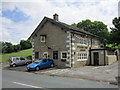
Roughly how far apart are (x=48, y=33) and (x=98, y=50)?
386 inches

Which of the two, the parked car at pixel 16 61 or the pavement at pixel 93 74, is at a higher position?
the parked car at pixel 16 61

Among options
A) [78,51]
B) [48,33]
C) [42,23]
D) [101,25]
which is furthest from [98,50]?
[101,25]

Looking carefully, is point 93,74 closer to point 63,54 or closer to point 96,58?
point 63,54

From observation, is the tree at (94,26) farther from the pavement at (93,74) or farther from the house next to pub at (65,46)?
the pavement at (93,74)

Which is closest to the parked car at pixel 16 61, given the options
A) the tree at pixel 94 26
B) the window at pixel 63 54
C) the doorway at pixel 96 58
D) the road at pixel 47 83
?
the window at pixel 63 54

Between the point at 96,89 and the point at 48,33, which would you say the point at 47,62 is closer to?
the point at 48,33

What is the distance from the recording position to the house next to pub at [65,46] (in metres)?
20.7

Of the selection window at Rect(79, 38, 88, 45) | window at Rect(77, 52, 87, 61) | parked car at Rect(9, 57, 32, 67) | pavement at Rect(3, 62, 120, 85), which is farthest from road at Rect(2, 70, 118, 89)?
parked car at Rect(9, 57, 32, 67)

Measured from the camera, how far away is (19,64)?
24.5 m

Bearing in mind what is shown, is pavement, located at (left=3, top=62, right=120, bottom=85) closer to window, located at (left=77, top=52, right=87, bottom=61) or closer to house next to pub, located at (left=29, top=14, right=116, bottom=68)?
house next to pub, located at (left=29, top=14, right=116, bottom=68)

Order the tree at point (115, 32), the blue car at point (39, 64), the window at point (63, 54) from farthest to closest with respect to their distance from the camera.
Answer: the tree at point (115, 32), the window at point (63, 54), the blue car at point (39, 64)

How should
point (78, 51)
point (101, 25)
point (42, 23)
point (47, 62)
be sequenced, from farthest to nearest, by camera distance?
point (101, 25) → point (42, 23) → point (78, 51) → point (47, 62)

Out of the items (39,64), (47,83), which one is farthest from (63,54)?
(47,83)

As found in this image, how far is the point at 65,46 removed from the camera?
2089 centimetres
